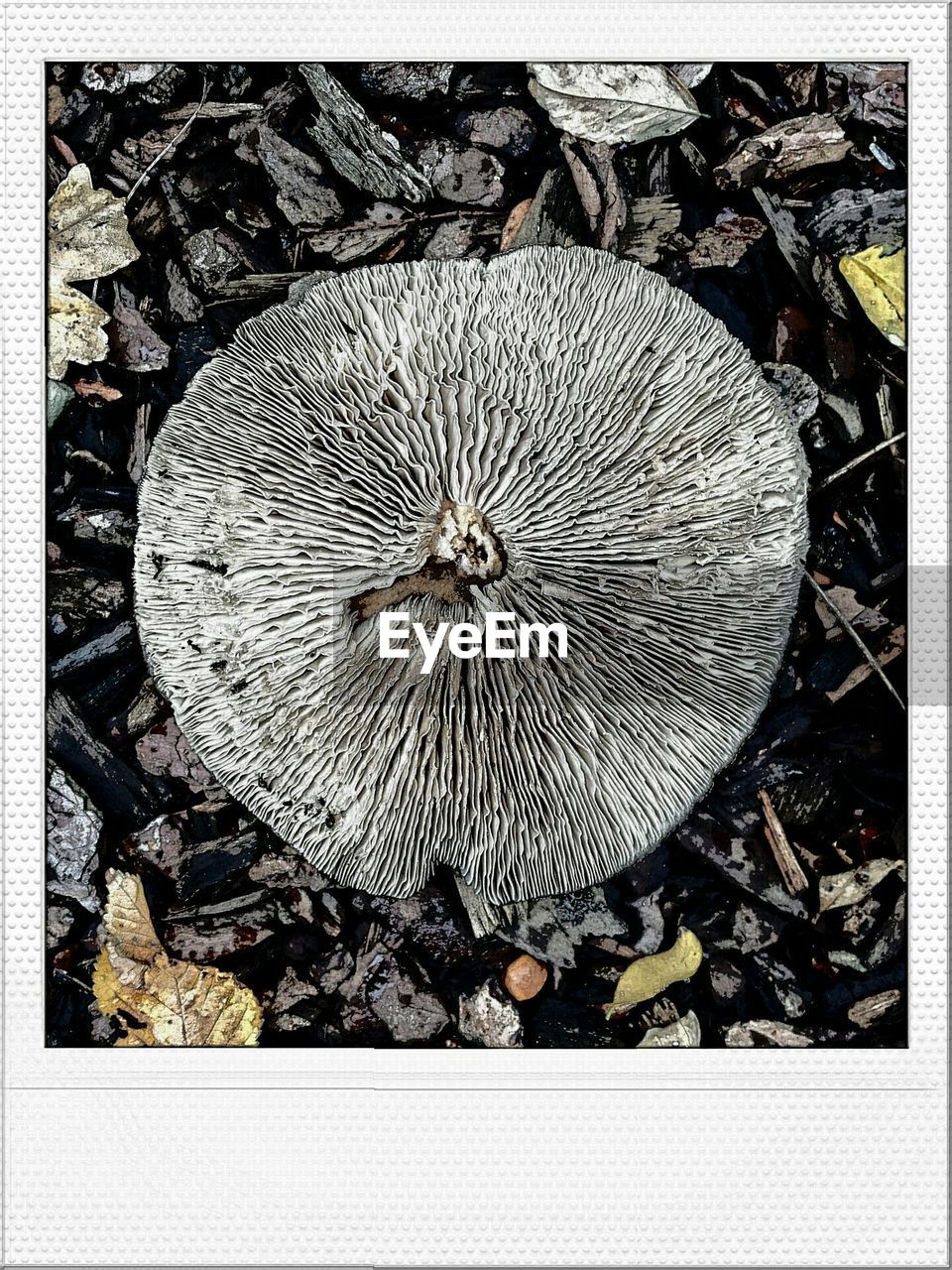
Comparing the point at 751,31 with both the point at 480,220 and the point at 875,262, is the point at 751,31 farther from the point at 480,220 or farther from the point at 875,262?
the point at 480,220

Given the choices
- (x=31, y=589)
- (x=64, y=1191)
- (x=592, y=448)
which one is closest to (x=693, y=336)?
(x=592, y=448)

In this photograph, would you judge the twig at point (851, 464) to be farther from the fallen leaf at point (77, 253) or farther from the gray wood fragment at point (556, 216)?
the fallen leaf at point (77, 253)

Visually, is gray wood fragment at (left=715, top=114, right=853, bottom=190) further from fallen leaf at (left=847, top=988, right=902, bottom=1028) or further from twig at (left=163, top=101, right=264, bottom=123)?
fallen leaf at (left=847, top=988, right=902, bottom=1028)

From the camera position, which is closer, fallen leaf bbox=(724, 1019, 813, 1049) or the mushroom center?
the mushroom center

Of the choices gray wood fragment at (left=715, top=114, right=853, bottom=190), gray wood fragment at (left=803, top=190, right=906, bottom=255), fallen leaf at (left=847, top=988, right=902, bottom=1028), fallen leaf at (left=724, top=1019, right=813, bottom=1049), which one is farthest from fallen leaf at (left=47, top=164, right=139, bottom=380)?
fallen leaf at (left=847, top=988, right=902, bottom=1028)

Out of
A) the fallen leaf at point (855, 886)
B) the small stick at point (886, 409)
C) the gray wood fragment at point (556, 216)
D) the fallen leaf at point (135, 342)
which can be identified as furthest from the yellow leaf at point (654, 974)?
the fallen leaf at point (135, 342)
